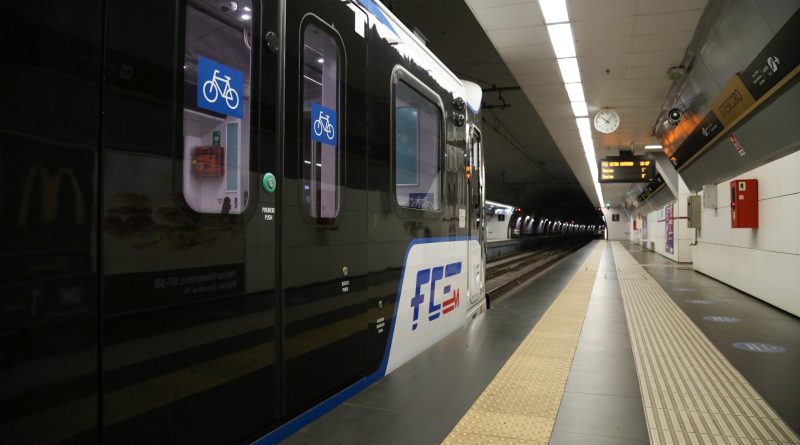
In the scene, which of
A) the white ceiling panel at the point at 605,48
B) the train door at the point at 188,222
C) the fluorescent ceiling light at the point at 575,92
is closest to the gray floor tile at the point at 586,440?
the train door at the point at 188,222

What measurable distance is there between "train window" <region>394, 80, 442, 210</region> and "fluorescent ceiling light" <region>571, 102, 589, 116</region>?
8856 millimetres

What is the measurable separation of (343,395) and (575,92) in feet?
33.3

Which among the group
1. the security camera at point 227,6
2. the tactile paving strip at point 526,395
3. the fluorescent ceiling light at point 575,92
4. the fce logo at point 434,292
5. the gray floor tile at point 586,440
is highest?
the fluorescent ceiling light at point 575,92

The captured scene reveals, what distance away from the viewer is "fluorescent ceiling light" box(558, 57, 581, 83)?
31.6 feet

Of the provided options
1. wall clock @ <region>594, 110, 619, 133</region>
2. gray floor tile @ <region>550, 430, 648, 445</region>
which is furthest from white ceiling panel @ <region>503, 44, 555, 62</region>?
gray floor tile @ <region>550, 430, 648, 445</region>

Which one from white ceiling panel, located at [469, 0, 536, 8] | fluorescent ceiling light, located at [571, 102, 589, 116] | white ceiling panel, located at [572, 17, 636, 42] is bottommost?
fluorescent ceiling light, located at [571, 102, 589, 116]

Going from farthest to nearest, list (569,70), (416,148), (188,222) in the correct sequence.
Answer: (569,70) < (416,148) < (188,222)

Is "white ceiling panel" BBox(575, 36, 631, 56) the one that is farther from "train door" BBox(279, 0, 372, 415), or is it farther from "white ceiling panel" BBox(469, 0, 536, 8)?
"train door" BBox(279, 0, 372, 415)

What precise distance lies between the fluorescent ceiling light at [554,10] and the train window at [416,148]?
350 centimetres

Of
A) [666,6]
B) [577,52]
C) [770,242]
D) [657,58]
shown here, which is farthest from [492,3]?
[770,242]

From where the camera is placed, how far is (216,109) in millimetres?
2139

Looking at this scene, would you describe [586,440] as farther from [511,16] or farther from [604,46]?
Answer: [604,46]

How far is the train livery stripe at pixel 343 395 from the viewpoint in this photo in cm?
255

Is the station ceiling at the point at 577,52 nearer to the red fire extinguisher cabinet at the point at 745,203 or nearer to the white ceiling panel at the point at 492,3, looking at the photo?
the white ceiling panel at the point at 492,3
